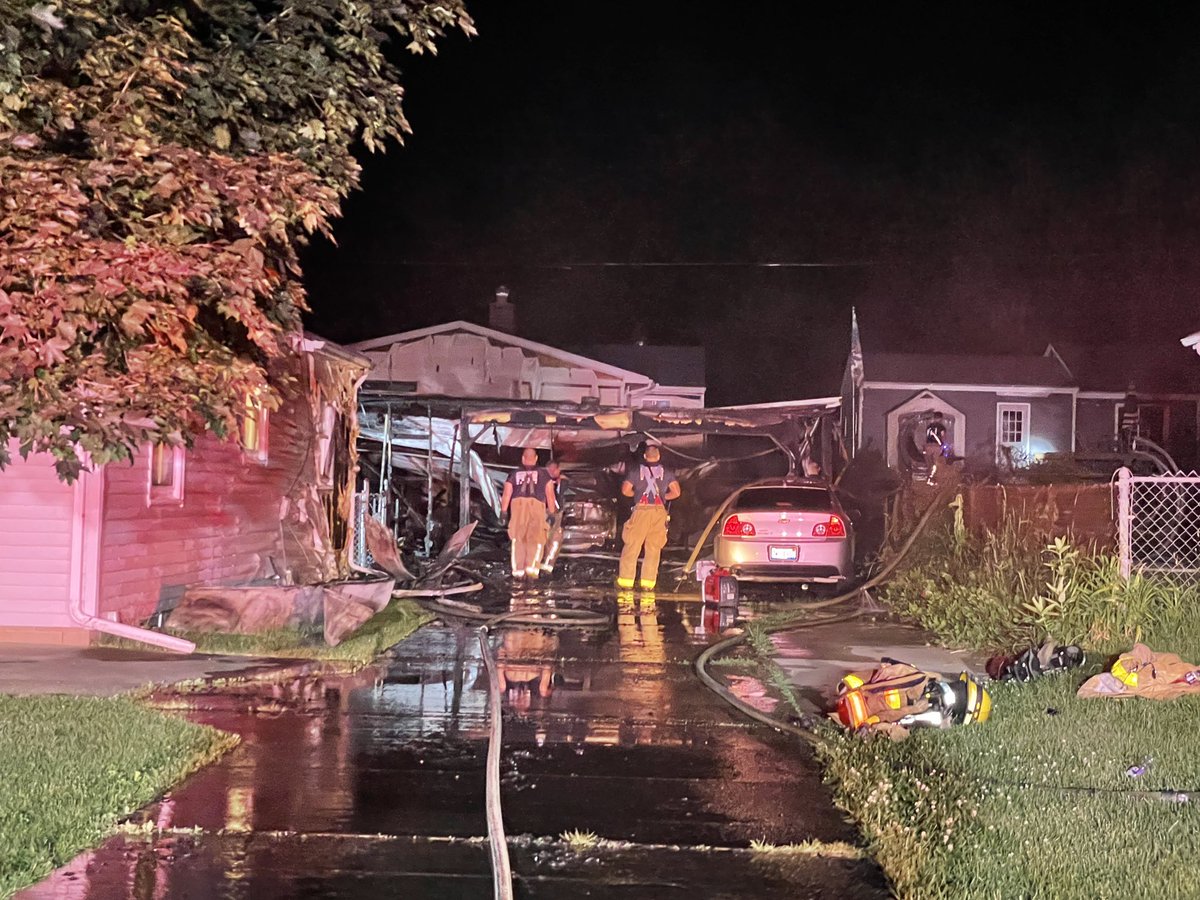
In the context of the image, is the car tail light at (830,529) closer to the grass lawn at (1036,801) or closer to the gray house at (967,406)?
the grass lawn at (1036,801)

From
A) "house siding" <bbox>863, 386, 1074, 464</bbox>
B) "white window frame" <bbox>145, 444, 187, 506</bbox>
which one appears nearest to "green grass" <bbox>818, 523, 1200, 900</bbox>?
"white window frame" <bbox>145, 444, 187, 506</bbox>

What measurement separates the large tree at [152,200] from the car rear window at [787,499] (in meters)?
10.3

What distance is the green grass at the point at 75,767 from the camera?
4.64 m

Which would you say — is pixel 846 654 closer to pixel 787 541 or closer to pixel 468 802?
pixel 787 541

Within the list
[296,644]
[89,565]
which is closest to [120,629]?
[89,565]

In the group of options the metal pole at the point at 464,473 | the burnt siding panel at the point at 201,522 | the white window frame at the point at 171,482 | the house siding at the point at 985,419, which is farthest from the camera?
the house siding at the point at 985,419

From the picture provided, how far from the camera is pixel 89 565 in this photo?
10055mm

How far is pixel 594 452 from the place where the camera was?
21422 millimetres

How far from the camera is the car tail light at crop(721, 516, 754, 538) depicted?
48.6ft

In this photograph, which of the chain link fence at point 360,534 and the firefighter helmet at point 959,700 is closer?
the firefighter helmet at point 959,700

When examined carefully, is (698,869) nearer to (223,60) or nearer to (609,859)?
(609,859)

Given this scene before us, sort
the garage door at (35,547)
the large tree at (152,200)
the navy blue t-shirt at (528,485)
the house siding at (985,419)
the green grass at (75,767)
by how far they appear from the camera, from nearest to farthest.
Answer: the large tree at (152,200)
the green grass at (75,767)
the garage door at (35,547)
the navy blue t-shirt at (528,485)
the house siding at (985,419)

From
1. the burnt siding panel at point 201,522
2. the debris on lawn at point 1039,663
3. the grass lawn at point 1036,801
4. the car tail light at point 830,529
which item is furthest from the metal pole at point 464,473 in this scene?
the grass lawn at point 1036,801

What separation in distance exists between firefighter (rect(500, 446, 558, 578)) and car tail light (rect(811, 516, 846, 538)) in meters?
4.05
